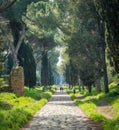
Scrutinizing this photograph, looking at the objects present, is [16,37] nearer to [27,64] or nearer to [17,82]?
[27,64]

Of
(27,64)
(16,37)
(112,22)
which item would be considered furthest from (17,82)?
(112,22)

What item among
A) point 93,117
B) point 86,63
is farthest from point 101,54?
point 93,117

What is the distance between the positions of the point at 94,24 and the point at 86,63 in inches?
255

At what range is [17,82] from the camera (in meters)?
38.5

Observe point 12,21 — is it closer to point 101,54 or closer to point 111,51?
point 101,54

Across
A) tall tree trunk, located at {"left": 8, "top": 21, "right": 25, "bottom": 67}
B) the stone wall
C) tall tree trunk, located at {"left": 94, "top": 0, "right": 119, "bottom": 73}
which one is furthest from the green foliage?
tall tree trunk, located at {"left": 94, "top": 0, "right": 119, "bottom": 73}

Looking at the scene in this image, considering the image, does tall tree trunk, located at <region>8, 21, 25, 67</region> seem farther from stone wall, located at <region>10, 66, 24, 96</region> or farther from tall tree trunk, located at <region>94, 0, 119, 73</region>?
tall tree trunk, located at <region>94, 0, 119, 73</region>

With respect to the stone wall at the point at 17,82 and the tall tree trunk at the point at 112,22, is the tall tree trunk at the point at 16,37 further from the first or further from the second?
the tall tree trunk at the point at 112,22

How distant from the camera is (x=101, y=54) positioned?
134 ft

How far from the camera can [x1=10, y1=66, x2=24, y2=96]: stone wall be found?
126ft

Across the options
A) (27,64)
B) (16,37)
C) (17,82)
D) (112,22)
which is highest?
(16,37)

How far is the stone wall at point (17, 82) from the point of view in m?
38.5

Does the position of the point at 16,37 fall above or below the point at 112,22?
above

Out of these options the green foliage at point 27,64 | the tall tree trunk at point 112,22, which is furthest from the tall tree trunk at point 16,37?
the tall tree trunk at point 112,22
